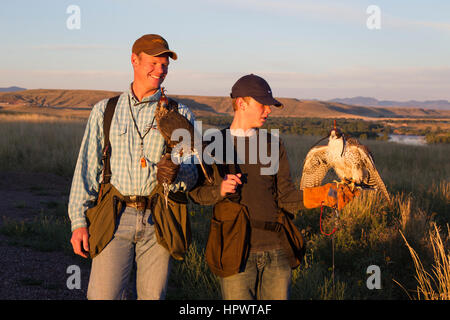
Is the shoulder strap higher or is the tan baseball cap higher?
the tan baseball cap

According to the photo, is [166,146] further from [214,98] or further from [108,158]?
[214,98]

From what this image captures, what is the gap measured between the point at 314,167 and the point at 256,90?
33.8 inches

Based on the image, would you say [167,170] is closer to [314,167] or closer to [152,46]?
[152,46]

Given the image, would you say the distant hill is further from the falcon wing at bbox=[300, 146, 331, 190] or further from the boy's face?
the boy's face

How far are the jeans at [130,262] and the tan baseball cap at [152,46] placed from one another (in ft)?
3.46

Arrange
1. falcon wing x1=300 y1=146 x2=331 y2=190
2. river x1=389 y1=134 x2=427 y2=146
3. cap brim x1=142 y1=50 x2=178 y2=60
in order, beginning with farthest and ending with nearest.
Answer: river x1=389 y1=134 x2=427 y2=146 < falcon wing x1=300 y1=146 x2=331 y2=190 < cap brim x1=142 y1=50 x2=178 y2=60

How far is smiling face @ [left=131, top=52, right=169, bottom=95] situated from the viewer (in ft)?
9.64

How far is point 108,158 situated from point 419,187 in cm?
1035

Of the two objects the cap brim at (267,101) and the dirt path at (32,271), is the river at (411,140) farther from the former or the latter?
the cap brim at (267,101)

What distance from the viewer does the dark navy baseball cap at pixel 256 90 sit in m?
2.83

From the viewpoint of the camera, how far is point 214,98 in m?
141

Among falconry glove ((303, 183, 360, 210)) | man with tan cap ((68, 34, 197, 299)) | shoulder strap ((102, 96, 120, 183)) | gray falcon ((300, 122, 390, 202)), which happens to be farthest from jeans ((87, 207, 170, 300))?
gray falcon ((300, 122, 390, 202))

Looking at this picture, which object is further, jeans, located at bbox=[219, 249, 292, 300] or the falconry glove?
the falconry glove

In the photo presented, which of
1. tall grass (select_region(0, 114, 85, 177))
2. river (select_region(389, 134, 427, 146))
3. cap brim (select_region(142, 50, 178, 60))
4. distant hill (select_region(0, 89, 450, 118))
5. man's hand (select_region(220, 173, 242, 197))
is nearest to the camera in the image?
man's hand (select_region(220, 173, 242, 197))
